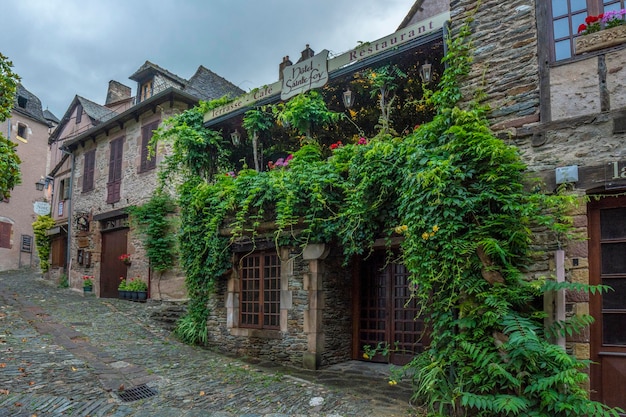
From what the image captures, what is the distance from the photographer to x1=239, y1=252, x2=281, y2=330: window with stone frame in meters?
8.30

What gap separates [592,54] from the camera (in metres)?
4.60

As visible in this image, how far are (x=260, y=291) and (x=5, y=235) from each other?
20494 millimetres

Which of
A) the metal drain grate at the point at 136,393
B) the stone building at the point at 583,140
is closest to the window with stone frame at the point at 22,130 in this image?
the metal drain grate at the point at 136,393

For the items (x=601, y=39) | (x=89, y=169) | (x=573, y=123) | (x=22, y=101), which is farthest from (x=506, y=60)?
(x=22, y=101)

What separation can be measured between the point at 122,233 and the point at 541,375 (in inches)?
527

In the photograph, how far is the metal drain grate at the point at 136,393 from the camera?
19.1ft

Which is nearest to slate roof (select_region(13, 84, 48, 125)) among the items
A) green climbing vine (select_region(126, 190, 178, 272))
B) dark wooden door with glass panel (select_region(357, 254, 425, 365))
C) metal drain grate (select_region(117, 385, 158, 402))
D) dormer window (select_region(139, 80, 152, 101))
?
dormer window (select_region(139, 80, 152, 101))

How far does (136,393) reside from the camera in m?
5.97

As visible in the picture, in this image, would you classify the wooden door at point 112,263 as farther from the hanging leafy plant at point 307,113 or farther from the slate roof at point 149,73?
the hanging leafy plant at point 307,113

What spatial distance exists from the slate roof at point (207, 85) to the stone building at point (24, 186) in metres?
12.2

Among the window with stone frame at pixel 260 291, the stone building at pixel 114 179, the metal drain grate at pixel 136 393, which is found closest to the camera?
the metal drain grate at pixel 136 393

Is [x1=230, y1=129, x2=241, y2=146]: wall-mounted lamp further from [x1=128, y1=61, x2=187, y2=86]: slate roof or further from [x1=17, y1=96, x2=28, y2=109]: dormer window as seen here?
[x1=17, y1=96, x2=28, y2=109]: dormer window

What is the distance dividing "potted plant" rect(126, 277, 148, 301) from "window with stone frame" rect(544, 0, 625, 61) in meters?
11.8

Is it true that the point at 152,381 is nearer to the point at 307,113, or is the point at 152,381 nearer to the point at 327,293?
the point at 327,293
